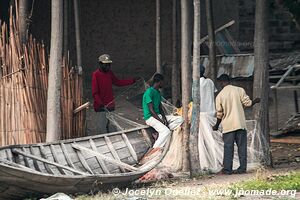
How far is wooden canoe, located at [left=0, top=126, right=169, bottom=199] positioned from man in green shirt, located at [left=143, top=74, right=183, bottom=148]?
263mm

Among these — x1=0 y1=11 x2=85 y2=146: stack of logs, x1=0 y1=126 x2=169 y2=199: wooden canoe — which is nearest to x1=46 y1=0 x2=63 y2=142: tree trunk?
x1=0 y1=11 x2=85 y2=146: stack of logs

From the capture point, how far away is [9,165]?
8.35 m

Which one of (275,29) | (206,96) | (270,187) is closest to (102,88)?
(206,96)

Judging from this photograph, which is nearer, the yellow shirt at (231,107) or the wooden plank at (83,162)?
the wooden plank at (83,162)

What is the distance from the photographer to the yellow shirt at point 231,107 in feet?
36.5

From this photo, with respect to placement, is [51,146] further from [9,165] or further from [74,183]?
[9,165]

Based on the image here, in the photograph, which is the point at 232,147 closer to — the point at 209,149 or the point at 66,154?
the point at 209,149

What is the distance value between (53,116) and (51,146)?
0.82 meters

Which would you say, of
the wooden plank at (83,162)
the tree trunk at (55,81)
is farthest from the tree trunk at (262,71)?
the tree trunk at (55,81)

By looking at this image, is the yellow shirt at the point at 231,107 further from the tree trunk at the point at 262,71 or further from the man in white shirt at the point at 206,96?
the tree trunk at the point at 262,71

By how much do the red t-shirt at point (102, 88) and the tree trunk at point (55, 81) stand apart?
1279 millimetres

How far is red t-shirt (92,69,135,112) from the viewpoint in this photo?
12.2 meters

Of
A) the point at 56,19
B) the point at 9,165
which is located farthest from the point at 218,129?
the point at 9,165

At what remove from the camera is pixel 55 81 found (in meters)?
10.9
